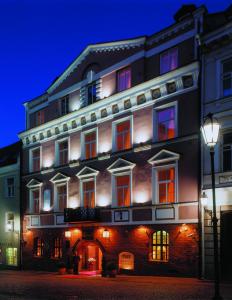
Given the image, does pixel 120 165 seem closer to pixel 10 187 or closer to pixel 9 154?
pixel 10 187

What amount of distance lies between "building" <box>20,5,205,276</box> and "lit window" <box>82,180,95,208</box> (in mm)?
64

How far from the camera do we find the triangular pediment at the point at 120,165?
2795cm

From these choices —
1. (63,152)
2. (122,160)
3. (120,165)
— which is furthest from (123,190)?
(63,152)

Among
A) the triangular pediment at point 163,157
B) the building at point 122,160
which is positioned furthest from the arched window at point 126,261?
the triangular pediment at point 163,157

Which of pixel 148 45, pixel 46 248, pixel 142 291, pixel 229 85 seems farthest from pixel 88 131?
pixel 142 291

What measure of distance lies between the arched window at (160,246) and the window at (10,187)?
16931mm

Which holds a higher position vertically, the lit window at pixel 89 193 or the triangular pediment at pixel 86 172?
the triangular pediment at pixel 86 172

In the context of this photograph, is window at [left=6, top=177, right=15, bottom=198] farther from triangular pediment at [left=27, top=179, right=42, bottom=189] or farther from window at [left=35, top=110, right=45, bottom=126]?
window at [left=35, top=110, right=45, bottom=126]

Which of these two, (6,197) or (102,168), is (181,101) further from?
(6,197)

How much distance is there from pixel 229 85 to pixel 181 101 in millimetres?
3244

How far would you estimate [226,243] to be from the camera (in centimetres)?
2206

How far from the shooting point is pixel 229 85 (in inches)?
885

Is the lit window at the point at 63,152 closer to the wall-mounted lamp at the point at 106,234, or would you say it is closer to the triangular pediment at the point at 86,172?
the triangular pediment at the point at 86,172

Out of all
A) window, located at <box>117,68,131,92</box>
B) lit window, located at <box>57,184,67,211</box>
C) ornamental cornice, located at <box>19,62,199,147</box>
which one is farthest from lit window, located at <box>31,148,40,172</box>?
window, located at <box>117,68,131,92</box>
